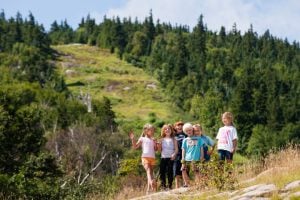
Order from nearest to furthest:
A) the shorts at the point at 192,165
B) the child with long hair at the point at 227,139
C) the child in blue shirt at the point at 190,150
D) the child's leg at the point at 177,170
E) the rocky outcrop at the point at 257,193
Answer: the rocky outcrop at the point at 257,193 < the shorts at the point at 192,165 < the child in blue shirt at the point at 190,150 < the child with long hair at the point at 227,139 < the child's leg at the point at 177,170

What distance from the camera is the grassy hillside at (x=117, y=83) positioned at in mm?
119275

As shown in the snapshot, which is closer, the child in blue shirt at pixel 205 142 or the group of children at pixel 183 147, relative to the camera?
the group of children at pixel 183 147

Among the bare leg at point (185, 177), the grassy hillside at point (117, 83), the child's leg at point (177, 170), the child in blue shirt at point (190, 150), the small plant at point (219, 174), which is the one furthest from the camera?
the grassy hillside at point (117, 83)

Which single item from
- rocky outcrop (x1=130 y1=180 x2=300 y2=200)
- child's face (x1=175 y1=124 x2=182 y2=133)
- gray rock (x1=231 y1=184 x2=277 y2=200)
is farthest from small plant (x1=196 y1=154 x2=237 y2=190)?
child's face (x1=175 y1=124 x2=182 y2=133)

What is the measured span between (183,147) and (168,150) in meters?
0.63

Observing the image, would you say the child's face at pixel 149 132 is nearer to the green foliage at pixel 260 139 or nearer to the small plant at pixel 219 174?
the small plant at pixel 219 174

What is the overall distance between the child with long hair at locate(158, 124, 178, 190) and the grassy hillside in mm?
95168

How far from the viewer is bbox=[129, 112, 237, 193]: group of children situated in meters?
12.1

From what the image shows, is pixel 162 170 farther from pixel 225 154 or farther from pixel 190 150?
pixel 225 154

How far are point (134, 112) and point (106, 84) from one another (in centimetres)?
2347

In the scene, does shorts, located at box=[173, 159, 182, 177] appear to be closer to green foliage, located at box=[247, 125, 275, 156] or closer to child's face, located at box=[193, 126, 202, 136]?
child's face, located at box=[193, 126, 202, 136]

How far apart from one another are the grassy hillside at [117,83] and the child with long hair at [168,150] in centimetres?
9517

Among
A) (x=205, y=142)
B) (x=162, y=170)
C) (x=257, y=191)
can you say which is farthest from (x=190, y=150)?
(x=257, y=191)

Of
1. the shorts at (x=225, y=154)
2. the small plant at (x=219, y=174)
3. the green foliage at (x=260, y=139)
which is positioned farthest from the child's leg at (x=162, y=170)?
the green foliage at (x=260, y=139)
